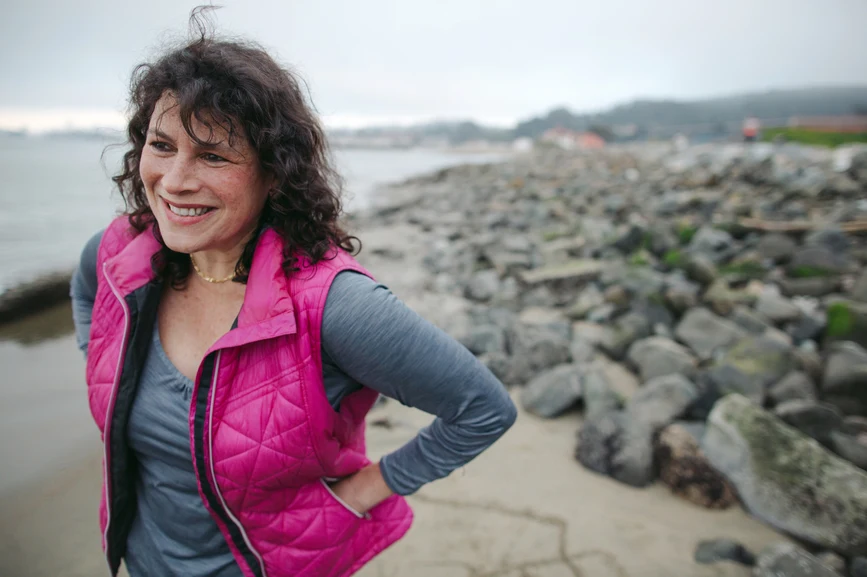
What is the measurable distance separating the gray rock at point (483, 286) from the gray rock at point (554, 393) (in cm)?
240

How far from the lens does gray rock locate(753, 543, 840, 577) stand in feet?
6.59

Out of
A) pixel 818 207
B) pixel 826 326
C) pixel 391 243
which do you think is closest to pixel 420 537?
pixel 826 326

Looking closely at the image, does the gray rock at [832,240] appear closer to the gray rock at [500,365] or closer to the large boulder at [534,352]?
the large boulder at [534,352]

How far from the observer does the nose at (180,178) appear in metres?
1.28

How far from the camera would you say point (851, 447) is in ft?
8.90

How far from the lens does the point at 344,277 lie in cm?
123

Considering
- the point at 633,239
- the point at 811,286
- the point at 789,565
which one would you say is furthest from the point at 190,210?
the point at 633,239

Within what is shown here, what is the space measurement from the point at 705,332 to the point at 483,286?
262 centimetres

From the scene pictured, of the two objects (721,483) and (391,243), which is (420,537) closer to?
(721,483)

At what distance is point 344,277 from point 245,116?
0.49 metres

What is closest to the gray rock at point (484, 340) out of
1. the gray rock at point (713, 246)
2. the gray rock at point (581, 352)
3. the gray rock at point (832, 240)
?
the gray rock at point (581, 352)

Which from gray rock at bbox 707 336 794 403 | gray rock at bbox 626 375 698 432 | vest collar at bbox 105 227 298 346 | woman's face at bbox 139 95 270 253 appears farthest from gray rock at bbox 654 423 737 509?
woman's face at bbox 139 95 270 253

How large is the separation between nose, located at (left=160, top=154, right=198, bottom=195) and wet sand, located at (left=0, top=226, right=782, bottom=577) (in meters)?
1.95

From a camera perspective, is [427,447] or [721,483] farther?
[721,483]
